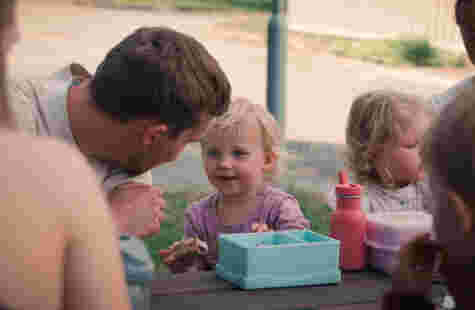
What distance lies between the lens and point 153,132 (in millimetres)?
1858

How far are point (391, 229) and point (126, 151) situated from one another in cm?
74

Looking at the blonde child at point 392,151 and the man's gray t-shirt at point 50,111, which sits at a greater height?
the man's gray t-shirt at point 50,111

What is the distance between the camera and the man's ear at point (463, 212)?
104 cm

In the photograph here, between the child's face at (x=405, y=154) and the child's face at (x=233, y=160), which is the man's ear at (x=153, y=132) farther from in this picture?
the child's face at (x=405, y=154)

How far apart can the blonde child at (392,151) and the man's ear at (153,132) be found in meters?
0.92

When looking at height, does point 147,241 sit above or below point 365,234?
below

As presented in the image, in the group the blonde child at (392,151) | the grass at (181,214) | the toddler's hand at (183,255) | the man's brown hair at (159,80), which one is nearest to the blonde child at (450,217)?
the man's brown hair at (159,80)

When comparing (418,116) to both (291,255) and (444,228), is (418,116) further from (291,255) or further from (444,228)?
(444,228)

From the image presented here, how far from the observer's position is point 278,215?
8.45 feet

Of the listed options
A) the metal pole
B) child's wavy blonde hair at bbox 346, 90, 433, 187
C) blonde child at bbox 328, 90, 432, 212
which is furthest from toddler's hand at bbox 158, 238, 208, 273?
the metal pole

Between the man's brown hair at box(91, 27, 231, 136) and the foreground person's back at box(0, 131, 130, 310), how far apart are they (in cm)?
83

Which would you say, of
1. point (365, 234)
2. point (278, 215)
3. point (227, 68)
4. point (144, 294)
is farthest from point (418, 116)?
point (227, 68)

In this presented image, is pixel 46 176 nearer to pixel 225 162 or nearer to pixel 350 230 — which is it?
pixel 350 230

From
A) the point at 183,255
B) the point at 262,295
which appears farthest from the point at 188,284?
the point at 183,255
